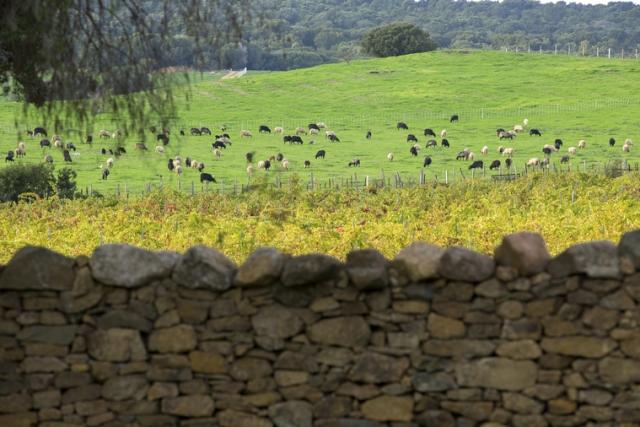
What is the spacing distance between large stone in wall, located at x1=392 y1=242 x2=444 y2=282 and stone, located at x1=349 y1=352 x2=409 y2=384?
61 centimetres

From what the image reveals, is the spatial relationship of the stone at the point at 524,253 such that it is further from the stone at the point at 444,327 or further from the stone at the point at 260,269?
the stone at the point at 260,269

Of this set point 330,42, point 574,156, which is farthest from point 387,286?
point 330,42

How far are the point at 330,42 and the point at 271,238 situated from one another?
435ft

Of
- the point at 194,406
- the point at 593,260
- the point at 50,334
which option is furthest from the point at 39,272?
the point at 593,260

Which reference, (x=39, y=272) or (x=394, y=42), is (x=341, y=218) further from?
(x=394, y=42)

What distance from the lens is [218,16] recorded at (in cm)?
1075

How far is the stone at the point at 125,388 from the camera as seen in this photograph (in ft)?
28.9

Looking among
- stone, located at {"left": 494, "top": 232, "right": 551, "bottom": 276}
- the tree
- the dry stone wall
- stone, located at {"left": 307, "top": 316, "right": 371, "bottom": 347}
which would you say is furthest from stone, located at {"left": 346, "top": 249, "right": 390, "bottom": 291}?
the tree

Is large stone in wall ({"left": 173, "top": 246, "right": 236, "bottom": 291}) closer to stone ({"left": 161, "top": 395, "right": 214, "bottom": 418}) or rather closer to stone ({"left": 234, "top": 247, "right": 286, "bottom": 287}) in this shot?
stone ({"left": 234, "top": 247, "right": 286, "bottom": 287})

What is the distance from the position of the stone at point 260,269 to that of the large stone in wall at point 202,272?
0.10 m

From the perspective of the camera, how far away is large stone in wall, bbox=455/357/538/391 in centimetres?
852

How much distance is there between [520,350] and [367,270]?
1255 mm

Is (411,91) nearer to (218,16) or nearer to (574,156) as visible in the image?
(574,156)

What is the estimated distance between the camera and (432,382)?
8.59 meters
